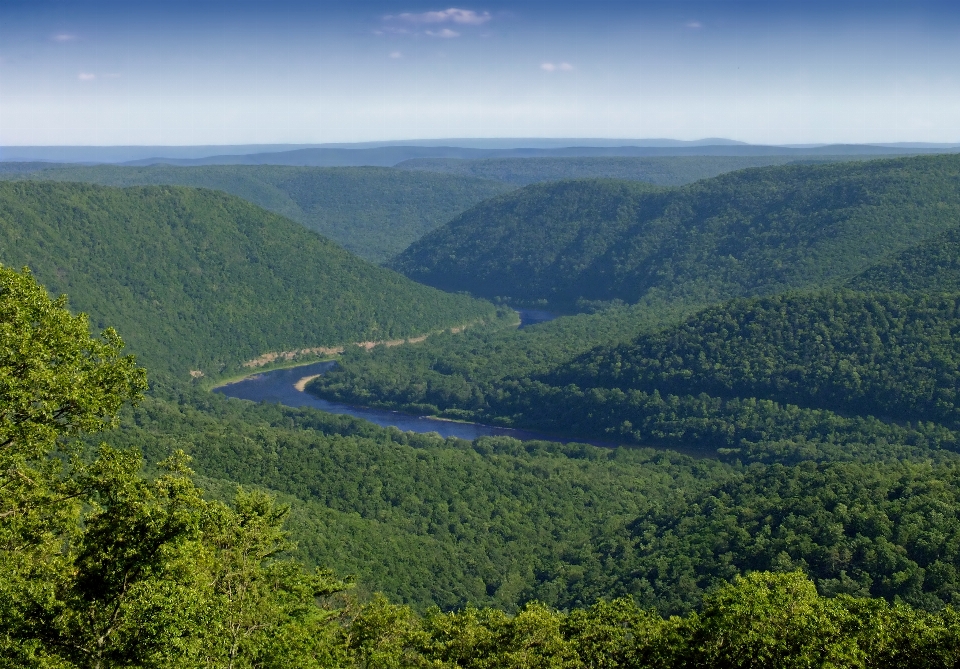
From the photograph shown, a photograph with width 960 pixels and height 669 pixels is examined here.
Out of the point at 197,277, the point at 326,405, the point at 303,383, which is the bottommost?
the point at 326,405

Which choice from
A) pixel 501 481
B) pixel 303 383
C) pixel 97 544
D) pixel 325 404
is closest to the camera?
pixel 97 544

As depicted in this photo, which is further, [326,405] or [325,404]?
[325,404]

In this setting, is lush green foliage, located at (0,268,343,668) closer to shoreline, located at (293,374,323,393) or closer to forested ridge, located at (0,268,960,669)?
forested ridge, located at (0,268,960,669)

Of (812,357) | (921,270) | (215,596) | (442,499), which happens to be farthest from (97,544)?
(921,270)

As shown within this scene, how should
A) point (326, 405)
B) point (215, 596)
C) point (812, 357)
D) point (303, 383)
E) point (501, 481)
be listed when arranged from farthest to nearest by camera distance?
point (303, 383)
point (326, 405)
point (812, 357)
point (501, 481)
point (215, 596)

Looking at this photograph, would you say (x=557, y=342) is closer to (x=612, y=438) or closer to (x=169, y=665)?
(x=612, y=438)

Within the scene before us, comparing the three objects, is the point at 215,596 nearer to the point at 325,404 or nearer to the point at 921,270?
the point at 325,404

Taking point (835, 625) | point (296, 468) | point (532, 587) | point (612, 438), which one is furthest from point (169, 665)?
point (612, 438)
